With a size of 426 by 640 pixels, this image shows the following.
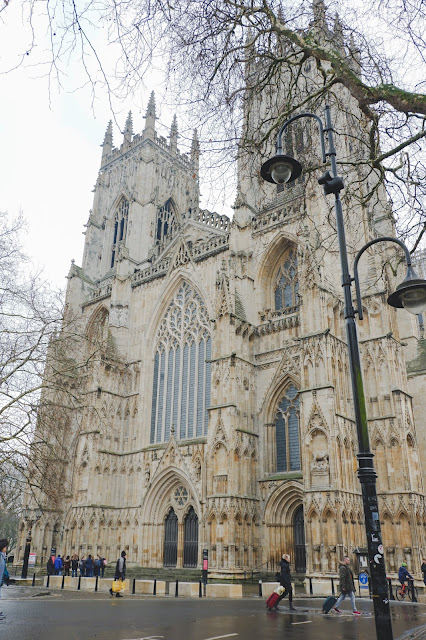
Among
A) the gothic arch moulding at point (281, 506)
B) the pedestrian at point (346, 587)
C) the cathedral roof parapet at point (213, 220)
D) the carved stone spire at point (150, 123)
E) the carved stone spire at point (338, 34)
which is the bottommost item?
the pedestrian at point (346, 587)

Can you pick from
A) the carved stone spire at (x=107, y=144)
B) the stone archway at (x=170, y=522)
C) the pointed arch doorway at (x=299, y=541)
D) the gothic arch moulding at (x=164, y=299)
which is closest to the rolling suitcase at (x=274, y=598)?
the pointed arch doorway at (x=299, y=541)

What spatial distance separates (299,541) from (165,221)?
2616 cm

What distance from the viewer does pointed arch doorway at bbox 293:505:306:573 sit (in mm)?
20797

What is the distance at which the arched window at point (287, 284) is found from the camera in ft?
81.9

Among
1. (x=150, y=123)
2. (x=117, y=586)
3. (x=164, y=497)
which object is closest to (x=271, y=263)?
(x=164, y=497)

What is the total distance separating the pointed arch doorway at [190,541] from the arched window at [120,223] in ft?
69.7

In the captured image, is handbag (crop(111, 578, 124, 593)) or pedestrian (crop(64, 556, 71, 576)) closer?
handbag (crop(111, 578, 124, 593))

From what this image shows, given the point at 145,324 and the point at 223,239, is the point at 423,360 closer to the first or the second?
the point at 223,239

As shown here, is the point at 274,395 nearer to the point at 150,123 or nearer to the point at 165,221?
the point at 165,221

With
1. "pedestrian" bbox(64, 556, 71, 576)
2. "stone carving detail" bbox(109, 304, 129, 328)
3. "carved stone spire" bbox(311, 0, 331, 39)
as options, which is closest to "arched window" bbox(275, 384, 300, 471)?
"pedestrian" bbox(64, 556, 71, 576)

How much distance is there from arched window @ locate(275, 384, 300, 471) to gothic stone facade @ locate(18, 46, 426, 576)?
80mm

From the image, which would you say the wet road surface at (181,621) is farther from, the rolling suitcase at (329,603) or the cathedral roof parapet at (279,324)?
the cathedral roof parapet at (279,324)

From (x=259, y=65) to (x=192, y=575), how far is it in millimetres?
19898

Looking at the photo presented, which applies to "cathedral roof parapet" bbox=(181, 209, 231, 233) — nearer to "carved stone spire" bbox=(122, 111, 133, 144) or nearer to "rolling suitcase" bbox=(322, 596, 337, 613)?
"carved stone spire" bbox=(122, 111, 133, 144)
